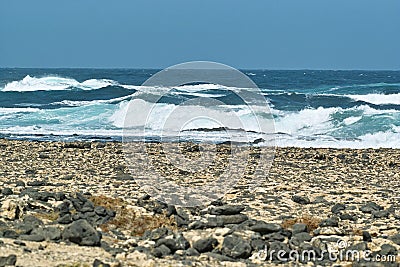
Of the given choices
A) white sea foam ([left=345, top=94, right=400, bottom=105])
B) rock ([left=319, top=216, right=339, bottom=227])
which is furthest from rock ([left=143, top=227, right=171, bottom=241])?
white sea foam ([left=345, top=94, right=400, bottom=105])

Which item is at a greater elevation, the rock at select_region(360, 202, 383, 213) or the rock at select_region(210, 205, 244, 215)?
the rock at select_region(210, 205, 244, 215)

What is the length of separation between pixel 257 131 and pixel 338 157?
866 centimetres

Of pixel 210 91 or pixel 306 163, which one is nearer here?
pixel 306 163

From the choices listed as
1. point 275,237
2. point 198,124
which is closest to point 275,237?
point 275,237

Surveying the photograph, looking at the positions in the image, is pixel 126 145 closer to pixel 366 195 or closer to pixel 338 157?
pixel 338 157

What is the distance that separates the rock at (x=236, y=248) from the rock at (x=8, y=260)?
188 centimetres

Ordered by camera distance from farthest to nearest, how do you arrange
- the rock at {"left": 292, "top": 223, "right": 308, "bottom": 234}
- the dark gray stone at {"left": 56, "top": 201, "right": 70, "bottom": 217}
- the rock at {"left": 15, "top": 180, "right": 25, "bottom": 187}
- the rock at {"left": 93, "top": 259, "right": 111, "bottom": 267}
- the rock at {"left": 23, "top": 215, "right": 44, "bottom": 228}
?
the rock at {"left": 15, "top": 180, "right": 25, "bottom": 187}
the dark gray stone at {"left": 56, "top": 201, "right": 70, "bottom": 217}
the rock at {"left": 292, "top": 223, "right": 308, "bottom": 234}
the rock at {"left": 23, "top": 215, "right": 44, "bottom": 228}
the rock at {"left": 93, "top": 259, "right": 111, "bottom": 267}

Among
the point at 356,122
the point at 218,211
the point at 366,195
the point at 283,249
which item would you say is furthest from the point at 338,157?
the point at 356,122

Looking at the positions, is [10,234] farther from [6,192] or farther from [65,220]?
[6,192]

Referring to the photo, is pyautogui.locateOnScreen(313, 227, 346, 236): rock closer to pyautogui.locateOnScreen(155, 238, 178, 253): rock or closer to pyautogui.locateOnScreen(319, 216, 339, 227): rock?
pyautogui.locateOnScreen(319, 216, 339, 227): rock

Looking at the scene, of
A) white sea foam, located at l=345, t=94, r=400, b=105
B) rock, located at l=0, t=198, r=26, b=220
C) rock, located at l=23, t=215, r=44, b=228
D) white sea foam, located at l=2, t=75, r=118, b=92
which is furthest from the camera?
white sea foam, located at l=2, t=75, r=118, b=92

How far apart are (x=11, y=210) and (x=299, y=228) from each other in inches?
118

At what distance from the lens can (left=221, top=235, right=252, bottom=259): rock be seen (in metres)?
5.65

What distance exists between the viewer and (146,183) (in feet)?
32.4
